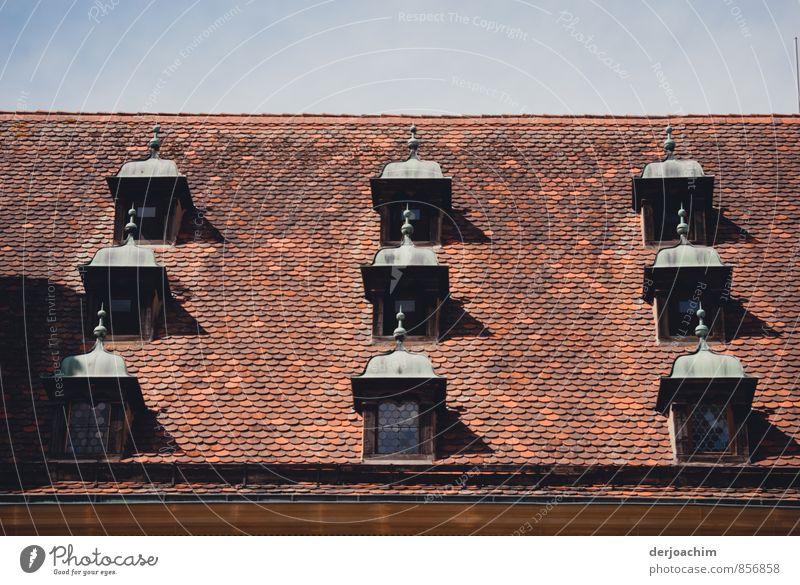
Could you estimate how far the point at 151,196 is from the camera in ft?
70.7

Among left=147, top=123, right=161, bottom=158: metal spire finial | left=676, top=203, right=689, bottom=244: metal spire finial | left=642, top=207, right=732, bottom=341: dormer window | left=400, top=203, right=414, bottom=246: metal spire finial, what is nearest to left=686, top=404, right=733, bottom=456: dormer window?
left=642, top=207, right=732, bottom=341: dormer window

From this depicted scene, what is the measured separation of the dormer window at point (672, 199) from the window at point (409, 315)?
11.7 feet

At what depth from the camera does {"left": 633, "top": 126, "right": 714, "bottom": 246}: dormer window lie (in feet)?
69.4

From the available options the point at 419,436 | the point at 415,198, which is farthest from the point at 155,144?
the point at 419,436

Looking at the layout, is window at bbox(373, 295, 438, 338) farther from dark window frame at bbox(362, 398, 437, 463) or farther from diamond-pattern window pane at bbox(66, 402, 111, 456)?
diamond-pattern window pane at bbox(66, 402, 111, 456)

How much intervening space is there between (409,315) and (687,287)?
367 cm

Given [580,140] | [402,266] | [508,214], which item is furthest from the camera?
[580,140]

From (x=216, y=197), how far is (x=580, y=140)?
574 centimetres

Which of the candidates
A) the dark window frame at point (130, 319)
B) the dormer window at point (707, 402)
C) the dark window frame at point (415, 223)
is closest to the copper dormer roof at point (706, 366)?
the dormer window at point (707, 402)

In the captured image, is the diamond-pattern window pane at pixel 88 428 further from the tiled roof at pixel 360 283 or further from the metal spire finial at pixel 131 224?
the metal spire finial at pixel 131 224

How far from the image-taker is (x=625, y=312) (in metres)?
19.8

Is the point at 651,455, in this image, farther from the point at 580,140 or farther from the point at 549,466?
the point at 580,140

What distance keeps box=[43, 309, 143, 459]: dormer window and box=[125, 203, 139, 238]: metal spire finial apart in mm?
2670

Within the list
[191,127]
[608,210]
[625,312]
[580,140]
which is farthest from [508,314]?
[191,127]
